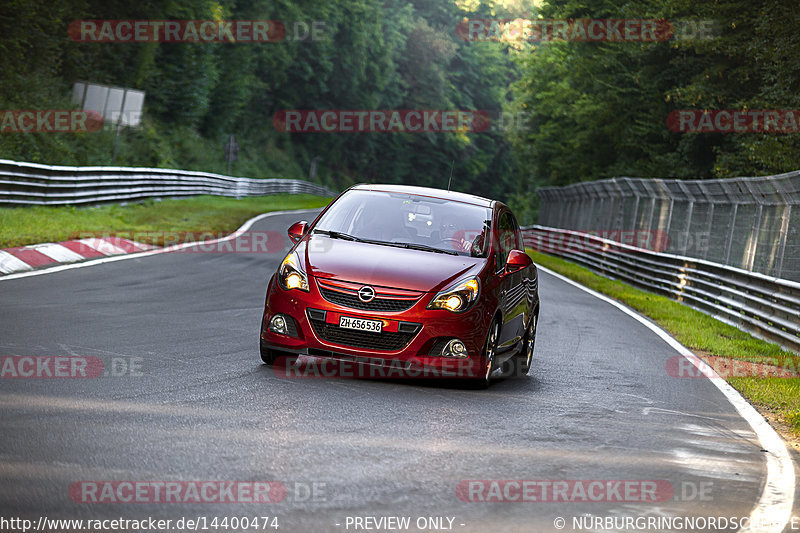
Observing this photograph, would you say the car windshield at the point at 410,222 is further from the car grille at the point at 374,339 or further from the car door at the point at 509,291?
the car grille at the point at 374,339

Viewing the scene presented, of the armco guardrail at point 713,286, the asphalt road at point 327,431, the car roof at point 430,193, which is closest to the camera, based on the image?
the asphalt road at point 327,431

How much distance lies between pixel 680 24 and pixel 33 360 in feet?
105

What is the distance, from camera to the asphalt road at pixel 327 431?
17.1 feet

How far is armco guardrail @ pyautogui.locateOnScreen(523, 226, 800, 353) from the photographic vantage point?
1448cm

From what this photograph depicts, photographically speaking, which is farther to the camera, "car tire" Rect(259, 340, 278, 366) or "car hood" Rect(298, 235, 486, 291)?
"car tire" Rect(259, 340, 278, 366)

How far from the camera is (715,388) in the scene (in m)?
10.6

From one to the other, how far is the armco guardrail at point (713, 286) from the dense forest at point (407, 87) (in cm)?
569

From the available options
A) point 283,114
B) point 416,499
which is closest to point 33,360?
point 416,499

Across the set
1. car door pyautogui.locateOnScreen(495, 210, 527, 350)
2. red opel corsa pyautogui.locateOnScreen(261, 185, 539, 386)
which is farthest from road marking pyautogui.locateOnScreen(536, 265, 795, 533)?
red opel corsa pyautogui.locateOnScreen(261, 185, 539, 386)

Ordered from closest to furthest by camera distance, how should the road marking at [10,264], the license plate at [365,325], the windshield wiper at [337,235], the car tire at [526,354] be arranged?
1. the license plate at [365,325]
2. the windshield wiper at [337,235]
3. the car tire at [526,354]
4. the road marking at [10,264]

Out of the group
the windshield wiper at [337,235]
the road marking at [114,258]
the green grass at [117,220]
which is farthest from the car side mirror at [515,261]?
the green grass at [117,220]

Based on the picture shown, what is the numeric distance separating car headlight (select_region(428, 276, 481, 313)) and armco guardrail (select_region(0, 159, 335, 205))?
1364 cm

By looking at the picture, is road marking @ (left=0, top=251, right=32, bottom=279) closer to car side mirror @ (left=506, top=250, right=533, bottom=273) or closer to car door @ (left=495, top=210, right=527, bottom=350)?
car door @ (left=495, top=210, right=527, bottom=350)

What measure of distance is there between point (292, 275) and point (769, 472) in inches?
156
